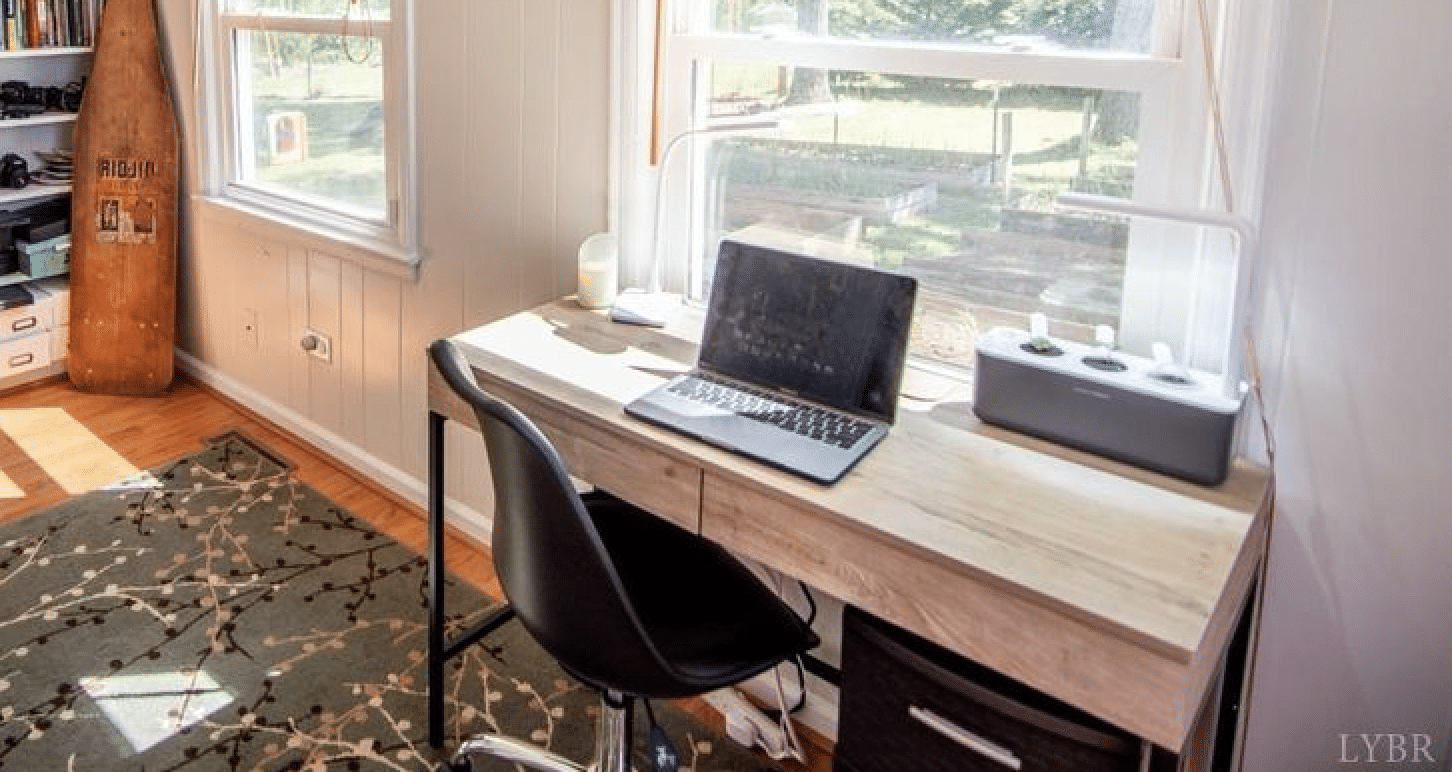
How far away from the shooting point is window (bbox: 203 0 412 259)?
2.69m

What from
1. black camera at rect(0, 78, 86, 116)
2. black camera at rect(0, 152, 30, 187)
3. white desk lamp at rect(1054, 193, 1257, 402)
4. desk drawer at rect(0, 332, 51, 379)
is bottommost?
desk drawer at rect(0, 332, 51, 379)

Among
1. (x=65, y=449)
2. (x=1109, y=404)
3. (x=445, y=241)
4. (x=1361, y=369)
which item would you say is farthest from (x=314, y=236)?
(x=1361, y=369)

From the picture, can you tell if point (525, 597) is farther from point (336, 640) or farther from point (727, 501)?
point (336, 640)

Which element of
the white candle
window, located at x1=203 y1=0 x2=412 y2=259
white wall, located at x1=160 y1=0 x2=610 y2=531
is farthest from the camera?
window, located at x1=203 y1=0 x2=412 y2=259

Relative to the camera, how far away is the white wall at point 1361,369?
1.38 meters

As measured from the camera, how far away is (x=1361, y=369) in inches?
57.5

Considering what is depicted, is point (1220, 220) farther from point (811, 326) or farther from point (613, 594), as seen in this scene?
point (613, 594)

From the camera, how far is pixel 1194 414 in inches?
54.6

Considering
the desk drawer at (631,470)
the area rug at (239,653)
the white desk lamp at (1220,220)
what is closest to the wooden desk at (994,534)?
the desk drawer at (631,470)

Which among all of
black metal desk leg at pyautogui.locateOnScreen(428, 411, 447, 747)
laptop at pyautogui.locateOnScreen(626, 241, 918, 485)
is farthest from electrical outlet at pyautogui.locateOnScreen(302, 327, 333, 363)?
laptop at pyautogui.locateOnScreen(626, 241, 918, 485)

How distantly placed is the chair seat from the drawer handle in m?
0.21

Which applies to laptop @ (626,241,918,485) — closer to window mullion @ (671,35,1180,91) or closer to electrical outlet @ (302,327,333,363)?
window mullion @ (671,35,1180,91)

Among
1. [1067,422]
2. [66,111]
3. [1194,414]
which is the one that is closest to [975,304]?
[1067,422]

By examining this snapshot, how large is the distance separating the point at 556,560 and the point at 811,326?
0.56 meters
